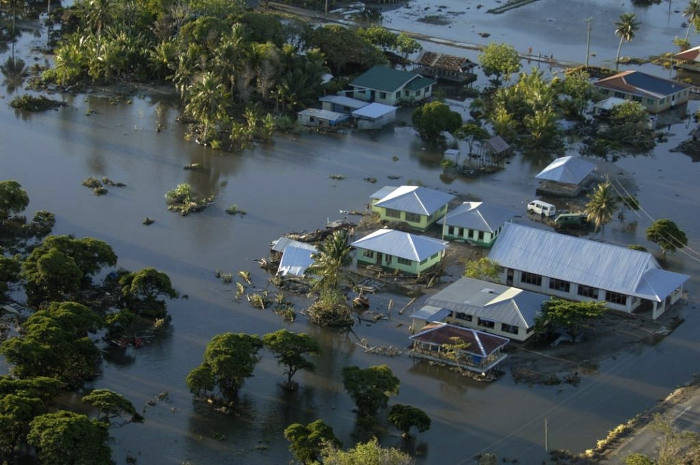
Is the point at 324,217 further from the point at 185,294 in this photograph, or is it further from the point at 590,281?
the point at 590,281

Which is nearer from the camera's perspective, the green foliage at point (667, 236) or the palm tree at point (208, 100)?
the green foliage at point (667, 236)

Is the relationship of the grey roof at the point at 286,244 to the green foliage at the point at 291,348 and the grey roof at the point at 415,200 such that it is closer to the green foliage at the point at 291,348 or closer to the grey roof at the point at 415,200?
the grey roof at the point at 415,200

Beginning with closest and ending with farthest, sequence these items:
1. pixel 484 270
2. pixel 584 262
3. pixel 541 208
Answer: pixel 484 270, pixel 584 262, pixel 541 208

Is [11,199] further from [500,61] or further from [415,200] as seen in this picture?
[500,61]

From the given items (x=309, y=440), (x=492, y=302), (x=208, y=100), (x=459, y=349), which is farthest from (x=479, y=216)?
(x=309, y=440)

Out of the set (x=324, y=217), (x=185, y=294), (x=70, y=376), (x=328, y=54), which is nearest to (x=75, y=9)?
(x=328, y=54)

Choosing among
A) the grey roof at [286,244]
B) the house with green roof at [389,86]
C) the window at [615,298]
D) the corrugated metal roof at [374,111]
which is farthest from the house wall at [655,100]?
the grey roof at [286,244]
